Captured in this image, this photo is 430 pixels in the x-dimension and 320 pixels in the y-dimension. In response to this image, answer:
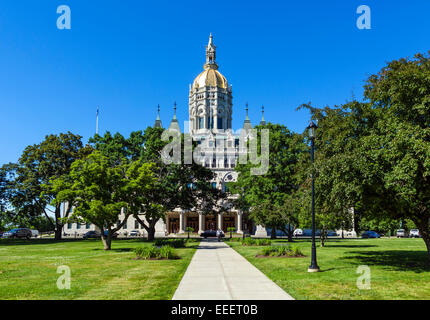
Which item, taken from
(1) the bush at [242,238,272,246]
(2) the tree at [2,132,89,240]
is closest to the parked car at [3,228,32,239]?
(2) the tree at [2,132,89,240]

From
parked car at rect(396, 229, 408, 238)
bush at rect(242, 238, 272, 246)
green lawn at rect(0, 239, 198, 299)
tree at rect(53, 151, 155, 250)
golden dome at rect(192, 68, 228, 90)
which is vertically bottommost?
parked car at rect(396, 229, 408, 238)

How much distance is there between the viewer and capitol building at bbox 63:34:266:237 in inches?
3056

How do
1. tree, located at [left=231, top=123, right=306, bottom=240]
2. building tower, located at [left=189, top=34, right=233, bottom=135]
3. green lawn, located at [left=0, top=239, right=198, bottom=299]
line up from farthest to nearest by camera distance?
building tower, located at [left=189, top=34, right=233, bottom=135]
tree, located at [left=231, top=123, right=306, bottom=240]
green lawn, located at [left=0, top=239, right=198, bottom=299]

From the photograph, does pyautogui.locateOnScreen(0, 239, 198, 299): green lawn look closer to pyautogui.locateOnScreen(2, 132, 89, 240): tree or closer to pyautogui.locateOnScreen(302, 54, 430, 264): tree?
pyautogui.locateOnScreen(302, 54, 430, 264): tree

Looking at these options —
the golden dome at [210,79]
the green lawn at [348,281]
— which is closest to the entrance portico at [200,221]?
the golden dome at [210,79]

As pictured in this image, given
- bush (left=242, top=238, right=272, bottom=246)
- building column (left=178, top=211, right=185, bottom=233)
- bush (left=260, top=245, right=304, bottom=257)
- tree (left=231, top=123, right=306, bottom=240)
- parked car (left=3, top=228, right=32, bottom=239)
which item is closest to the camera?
bush (left=260, top=245, right=304, bottom=257)

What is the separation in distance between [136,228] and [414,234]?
58.1 meters

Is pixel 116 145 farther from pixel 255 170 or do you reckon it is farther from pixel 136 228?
pixel 136 228

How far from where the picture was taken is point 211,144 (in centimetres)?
8950

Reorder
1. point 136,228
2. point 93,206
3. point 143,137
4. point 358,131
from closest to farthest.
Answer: point 358,131 < point 93,206 < point 143,137 < point 136,228

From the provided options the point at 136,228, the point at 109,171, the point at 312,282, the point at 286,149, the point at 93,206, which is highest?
the point at 286,149

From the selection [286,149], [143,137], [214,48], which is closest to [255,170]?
[286,149]

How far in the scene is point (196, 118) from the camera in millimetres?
100938

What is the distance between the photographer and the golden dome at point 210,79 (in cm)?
10194
